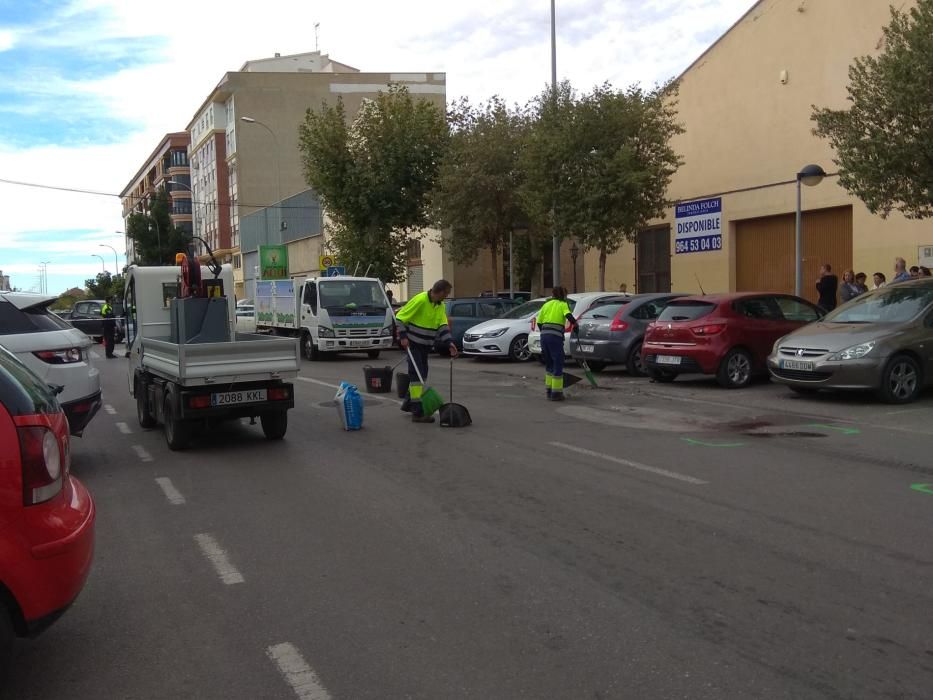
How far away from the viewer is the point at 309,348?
2339cm

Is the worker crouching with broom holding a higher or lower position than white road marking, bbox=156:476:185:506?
higher

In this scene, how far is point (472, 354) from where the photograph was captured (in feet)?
69.1

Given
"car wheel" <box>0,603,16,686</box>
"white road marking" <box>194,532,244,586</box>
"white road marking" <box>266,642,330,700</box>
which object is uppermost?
"car wheel" <box>0,603,16,686</box>

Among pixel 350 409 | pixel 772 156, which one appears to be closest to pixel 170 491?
pixel 350 409

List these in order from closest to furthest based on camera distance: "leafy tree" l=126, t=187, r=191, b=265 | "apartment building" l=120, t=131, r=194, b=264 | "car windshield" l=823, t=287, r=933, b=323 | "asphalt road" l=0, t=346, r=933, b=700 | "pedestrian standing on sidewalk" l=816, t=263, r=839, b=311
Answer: "asphalt road" l=0, t=346, r=933, b=700 → "car windshield" l=823, t=287, r=933, b=323 → "pedestrian standing on sidewalk" l=816, t=263, r=839, b=311 → "leafy tree" l=126, t=187, r=191, b=265 → "apartment building" l=120, t=131, r=194, b=264

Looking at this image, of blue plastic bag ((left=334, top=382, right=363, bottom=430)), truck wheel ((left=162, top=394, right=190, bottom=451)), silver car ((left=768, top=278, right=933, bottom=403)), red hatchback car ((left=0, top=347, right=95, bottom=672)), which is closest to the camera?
red hatchback car ((left=0, top=347, right=95, bottom=672))

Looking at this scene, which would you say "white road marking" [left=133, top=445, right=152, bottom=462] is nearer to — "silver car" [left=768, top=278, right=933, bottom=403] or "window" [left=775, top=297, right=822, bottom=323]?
"silver car" [left=768, top=278, right=933, bottom=403]

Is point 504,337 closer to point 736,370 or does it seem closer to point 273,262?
point 736,370

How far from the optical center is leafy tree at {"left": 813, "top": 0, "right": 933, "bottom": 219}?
14.1 m

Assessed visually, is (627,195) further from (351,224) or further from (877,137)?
(351,224)

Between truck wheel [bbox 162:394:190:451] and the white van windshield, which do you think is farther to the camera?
the white van windshield

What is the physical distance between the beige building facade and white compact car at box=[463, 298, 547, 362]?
168 inches

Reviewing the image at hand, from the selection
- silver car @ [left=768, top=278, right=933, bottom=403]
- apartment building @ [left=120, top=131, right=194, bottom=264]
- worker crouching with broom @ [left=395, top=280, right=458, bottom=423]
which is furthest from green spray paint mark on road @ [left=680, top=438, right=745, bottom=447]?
apartment building @ [left=120, top=131, right=194, bottom=264]

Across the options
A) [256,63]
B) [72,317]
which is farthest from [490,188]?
[256,63]
